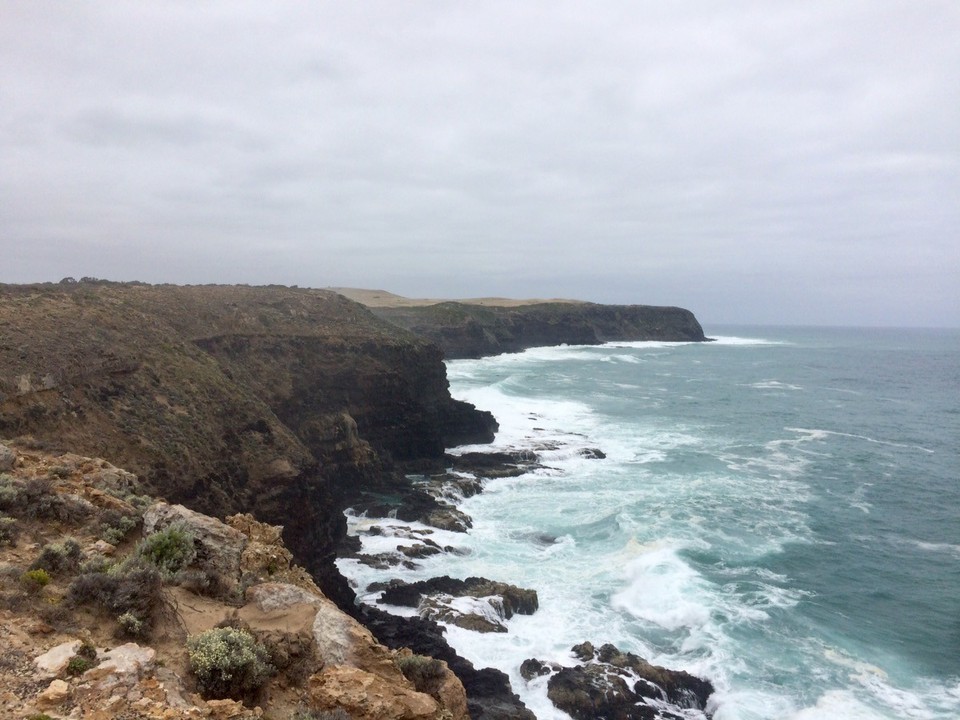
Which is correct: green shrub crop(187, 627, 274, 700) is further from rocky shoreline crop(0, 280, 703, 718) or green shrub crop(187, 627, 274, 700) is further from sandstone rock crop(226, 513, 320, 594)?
rocky shoreline crop(0, 280, 703, 718)

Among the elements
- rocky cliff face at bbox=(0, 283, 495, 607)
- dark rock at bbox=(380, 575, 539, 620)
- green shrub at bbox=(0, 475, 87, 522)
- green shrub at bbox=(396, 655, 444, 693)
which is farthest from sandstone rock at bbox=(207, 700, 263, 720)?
dark rock at bbox=(380, 575, 539, 620)

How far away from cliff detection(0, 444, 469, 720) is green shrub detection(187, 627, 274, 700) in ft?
0.05

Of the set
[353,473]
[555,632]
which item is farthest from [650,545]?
[353,473]

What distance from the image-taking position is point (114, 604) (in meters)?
7.51

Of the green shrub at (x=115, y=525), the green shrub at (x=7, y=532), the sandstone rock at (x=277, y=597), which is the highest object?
the green shrub at (x=7, y=532)

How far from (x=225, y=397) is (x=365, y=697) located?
724 inches

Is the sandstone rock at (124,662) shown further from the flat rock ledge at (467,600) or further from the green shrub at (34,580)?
the flat rock ledge at (467,600)

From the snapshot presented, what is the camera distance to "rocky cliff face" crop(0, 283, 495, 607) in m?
18.6

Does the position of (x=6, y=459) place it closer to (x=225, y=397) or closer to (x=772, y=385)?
(x=225, y=397)

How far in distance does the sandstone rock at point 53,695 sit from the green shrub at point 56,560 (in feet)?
8.77

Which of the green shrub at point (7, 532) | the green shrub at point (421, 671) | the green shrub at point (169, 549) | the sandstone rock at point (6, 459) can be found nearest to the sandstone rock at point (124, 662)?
the green shrub at point (169, 549)

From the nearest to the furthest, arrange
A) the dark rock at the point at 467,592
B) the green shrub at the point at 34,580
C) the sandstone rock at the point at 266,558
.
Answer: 1. the green shrub at the point at 34,580
2. the sandstone rock at the point at 266,558
3. the dark rock at the point at 467,592

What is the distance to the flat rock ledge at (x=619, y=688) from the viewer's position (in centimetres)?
1577

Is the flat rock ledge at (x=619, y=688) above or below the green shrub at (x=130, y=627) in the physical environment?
below
